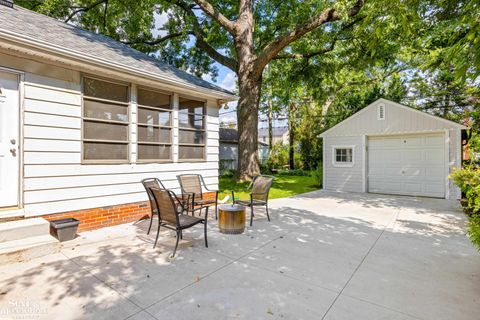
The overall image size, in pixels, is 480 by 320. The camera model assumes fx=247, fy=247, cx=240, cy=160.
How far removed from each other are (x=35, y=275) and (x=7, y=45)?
344 centimetres

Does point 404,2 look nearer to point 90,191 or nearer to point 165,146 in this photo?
point 165,146

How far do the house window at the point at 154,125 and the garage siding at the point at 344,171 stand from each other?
8.12m

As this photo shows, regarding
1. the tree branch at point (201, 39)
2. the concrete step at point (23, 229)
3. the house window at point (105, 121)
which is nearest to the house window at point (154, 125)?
the house window at point (105, 121)

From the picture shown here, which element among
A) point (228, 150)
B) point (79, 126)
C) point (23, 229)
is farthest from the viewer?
point (228, 150)

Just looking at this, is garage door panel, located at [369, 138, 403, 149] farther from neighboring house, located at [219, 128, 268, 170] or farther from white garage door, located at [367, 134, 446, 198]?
neighboring house, located at [219, 128, 268, 170]

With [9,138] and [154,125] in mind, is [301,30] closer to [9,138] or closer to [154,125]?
[154,125]

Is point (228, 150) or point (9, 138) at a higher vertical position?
point (228, 150)

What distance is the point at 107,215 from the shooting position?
5.13m

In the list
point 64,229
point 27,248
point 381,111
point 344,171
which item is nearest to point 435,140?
point 381,111

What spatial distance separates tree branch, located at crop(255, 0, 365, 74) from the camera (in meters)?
9.34

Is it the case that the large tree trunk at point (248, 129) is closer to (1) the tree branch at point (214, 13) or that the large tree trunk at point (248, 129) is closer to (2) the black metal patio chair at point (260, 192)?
(1) the tree branch at point (214, 13)

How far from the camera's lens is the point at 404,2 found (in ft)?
10.9

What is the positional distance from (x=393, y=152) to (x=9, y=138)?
1194cm

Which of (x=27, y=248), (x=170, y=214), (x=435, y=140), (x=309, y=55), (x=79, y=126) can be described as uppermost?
(x=309, y=55)
